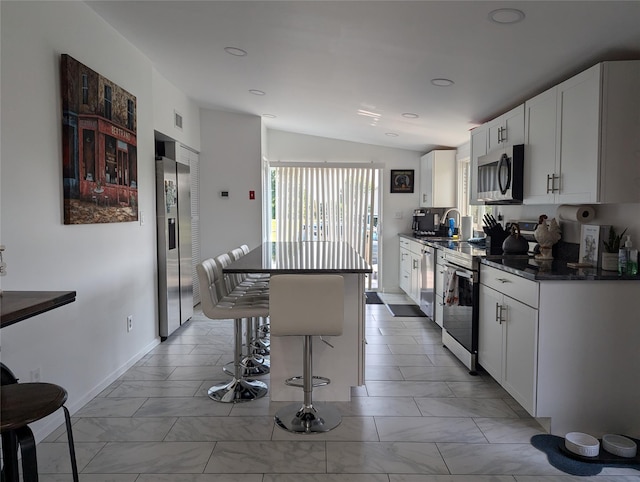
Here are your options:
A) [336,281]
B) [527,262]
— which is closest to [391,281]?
[527,262]

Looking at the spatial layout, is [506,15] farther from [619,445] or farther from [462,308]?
[619,445]

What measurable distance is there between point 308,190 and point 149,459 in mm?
5114

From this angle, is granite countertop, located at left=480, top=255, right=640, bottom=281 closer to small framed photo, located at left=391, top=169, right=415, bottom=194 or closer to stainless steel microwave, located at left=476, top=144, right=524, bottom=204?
stainless steel microwave, located at left=476, top=144, right=524, bottom=204

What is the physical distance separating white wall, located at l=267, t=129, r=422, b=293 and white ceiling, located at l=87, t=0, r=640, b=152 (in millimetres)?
1888

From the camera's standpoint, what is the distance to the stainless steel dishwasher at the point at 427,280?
488 cm

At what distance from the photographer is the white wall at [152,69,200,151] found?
447cm

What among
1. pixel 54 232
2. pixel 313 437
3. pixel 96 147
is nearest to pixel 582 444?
pixel 313 437

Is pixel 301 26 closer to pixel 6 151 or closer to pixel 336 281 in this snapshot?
pixel 336 281

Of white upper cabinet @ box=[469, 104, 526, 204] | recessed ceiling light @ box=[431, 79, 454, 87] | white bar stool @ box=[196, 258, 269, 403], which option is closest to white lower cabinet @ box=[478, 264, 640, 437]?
white upper cabinet @ box=[469, 104, 526, 204]

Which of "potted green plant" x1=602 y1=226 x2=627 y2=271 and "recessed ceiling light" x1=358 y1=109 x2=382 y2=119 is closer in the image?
"potted green plant" x1=602 y1=226 x2=627 y2=271

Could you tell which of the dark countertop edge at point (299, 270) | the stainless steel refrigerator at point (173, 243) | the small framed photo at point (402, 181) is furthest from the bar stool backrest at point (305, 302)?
the small framed photo at point (402, 181)

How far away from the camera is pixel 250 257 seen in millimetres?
3412

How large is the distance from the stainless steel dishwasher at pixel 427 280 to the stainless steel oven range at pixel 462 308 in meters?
0.69

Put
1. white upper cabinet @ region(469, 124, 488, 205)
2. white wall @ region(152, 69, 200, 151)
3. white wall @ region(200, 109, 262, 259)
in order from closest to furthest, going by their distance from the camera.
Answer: white upper cabinet @ region(469, 124, 488, 205), white wall @ region(152, 69, 200, 151), white wall @ region(200, 109, 262, 259)
